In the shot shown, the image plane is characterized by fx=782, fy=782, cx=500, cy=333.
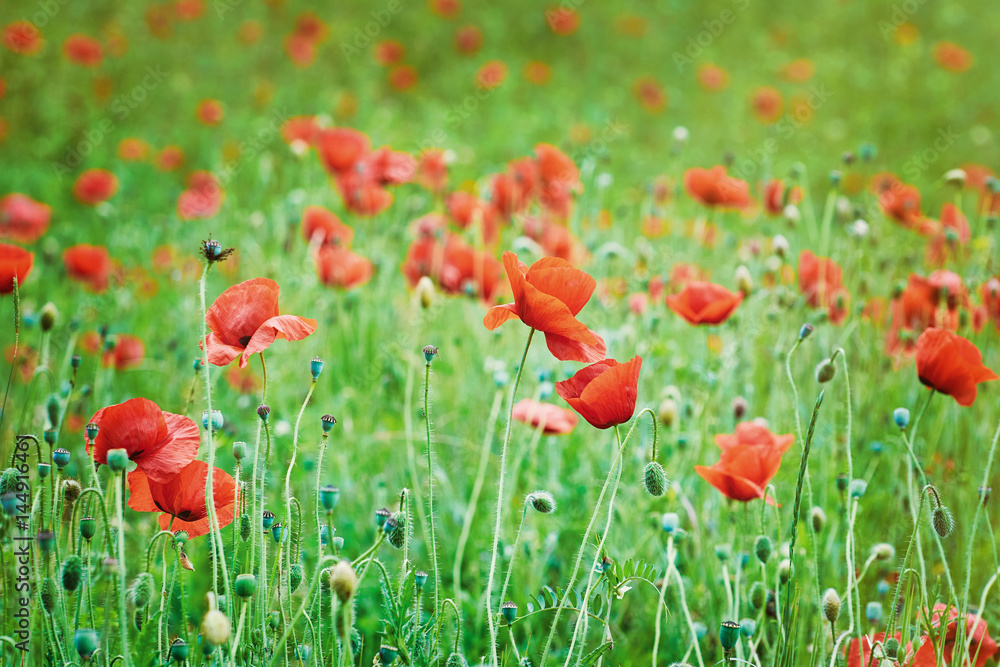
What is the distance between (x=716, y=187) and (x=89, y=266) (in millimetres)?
2350

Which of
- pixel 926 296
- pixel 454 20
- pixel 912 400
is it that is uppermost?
pixel 454 20

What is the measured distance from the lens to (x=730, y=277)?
330cm

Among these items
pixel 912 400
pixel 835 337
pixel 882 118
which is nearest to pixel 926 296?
pixel 912 400

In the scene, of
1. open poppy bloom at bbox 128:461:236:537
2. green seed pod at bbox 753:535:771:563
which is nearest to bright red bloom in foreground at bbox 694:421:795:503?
green seed pod at bbox 753:535:771:563

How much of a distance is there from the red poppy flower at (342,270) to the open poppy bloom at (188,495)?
4.20 ft

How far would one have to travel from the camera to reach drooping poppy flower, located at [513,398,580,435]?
5.92 ft

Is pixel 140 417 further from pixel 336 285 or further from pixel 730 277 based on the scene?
pixel 730 277

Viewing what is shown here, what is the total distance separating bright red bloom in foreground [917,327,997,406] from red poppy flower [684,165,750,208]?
1.30 metres

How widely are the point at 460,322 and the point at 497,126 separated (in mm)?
3247

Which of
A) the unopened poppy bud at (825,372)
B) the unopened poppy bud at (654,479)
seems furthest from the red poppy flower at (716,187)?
the unopened poppy bud at (654,479)

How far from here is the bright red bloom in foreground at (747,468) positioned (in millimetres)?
1458

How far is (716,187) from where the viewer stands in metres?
2.79

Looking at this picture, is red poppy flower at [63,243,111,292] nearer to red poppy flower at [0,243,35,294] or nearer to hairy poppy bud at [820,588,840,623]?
red poppy flower at [0,243,35,294]

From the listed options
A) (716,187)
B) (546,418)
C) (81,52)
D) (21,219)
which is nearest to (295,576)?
(546,418)
